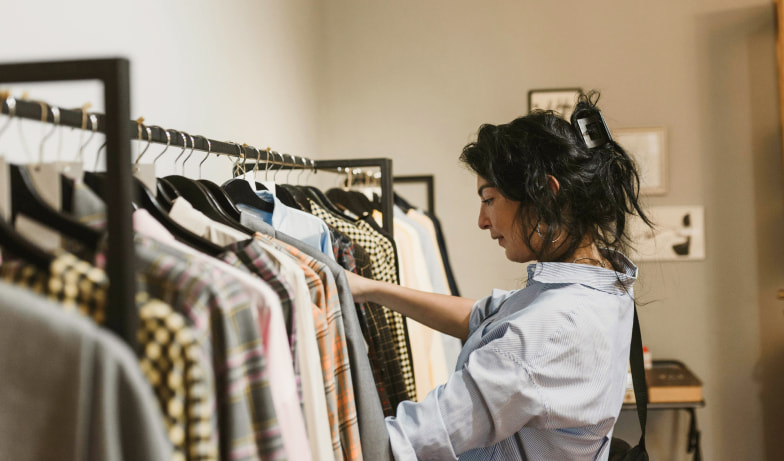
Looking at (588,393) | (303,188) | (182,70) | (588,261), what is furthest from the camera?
(182,70)

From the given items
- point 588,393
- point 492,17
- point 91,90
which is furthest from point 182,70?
point 492,17

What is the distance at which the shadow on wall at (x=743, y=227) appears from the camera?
2.89 m

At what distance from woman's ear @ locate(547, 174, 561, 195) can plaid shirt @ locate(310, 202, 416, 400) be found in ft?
1.37

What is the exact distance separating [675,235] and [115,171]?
2821mm

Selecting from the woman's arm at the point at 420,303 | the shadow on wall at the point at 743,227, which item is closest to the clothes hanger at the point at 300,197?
the woman's arm at the point at 420,303

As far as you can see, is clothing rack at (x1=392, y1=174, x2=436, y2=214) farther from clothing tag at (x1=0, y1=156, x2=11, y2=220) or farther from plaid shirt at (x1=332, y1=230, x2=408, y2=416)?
clothing tag at (x1=0, y1=156, x2=11, y2=220)

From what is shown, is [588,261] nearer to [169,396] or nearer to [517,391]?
[517,391]

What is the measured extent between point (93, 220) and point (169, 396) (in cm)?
19

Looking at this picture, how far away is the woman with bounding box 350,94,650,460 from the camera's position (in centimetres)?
102

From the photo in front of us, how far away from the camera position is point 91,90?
1287mm

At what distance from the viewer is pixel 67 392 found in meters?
0.50

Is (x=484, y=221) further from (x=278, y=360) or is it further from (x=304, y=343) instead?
(x=278, y=360)

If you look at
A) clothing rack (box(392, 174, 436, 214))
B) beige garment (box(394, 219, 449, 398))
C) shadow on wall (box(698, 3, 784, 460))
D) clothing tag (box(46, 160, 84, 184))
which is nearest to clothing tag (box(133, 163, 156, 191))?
clothing tag (box(46, 160, 84, 184))

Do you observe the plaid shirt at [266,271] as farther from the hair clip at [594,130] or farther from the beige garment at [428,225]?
the beige garment at [428,225]
